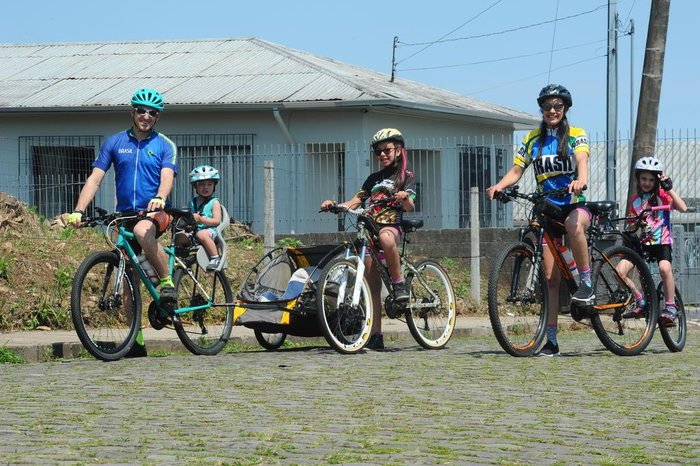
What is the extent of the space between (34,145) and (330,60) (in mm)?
7770

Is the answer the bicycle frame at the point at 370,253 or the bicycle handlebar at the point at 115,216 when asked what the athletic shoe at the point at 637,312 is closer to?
the bicycle frame at the point at 370,253

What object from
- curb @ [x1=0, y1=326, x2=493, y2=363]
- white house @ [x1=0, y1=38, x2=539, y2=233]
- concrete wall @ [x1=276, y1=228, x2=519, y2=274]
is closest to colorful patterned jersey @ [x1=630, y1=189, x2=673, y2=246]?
curb @ [x1=0, y1=326, x2=493, y2=363]

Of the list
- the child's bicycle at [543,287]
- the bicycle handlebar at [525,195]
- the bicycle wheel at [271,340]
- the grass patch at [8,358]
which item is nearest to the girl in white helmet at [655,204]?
the child's bicycle at [543,287]

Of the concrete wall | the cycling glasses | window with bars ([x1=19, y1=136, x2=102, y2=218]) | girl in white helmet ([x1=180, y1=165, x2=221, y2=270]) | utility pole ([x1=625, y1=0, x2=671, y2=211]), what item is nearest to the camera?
the cycling glasses

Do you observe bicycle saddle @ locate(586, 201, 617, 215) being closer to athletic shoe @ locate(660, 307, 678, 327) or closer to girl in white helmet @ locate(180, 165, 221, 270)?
athletic shoe @ locate(660, 307, 678, 327)

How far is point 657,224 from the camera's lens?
1292 centimetres

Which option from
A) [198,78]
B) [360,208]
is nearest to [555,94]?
[360,208]

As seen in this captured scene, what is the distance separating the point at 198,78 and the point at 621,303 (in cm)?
1991

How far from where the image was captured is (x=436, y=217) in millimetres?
22500

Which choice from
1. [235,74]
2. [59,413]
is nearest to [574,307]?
[59,413]

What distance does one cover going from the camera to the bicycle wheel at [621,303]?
37.1 feet

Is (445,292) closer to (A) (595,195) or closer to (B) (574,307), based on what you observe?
(B) (574,307)

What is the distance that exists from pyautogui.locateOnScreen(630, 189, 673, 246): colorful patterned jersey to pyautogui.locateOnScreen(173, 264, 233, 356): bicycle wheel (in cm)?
381

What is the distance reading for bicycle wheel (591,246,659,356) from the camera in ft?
37.1
